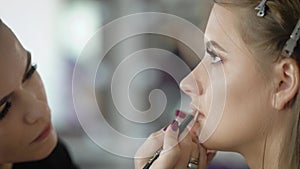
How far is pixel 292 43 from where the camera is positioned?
495 mm

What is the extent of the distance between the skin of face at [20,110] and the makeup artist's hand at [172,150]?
11cm

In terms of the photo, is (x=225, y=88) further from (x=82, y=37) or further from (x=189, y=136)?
(x=82, y=37)

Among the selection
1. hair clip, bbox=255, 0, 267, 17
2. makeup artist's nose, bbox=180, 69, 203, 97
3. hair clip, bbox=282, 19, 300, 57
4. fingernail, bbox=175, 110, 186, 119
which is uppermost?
hair clip, bbox=255, 0, 267, 17

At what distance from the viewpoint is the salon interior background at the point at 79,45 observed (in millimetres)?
524

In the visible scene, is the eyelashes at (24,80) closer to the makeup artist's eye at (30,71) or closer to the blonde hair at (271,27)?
the makeup artist's eye at (30,71)

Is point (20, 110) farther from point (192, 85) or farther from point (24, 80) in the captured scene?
point (192, 85)

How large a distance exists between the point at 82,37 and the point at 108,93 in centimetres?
7

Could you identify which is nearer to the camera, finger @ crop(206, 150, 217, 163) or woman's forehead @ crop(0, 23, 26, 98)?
woman's forehead @ crop(0, 23, 26, 98)

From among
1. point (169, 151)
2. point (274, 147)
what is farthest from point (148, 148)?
point (274, 147)

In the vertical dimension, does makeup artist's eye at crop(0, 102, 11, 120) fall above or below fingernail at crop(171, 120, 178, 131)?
above

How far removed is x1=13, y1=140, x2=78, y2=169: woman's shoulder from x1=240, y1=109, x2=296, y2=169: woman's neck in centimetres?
21

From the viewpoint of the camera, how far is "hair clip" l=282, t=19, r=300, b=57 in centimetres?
49

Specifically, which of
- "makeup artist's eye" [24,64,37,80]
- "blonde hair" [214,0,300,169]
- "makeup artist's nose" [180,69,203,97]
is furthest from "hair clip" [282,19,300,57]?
"makeup artist's eye" [24,64,37,80]

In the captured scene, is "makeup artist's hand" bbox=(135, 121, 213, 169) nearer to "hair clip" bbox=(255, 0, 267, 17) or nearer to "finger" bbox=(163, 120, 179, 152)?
"finger" bbox=(163, 120, 179, 152)
